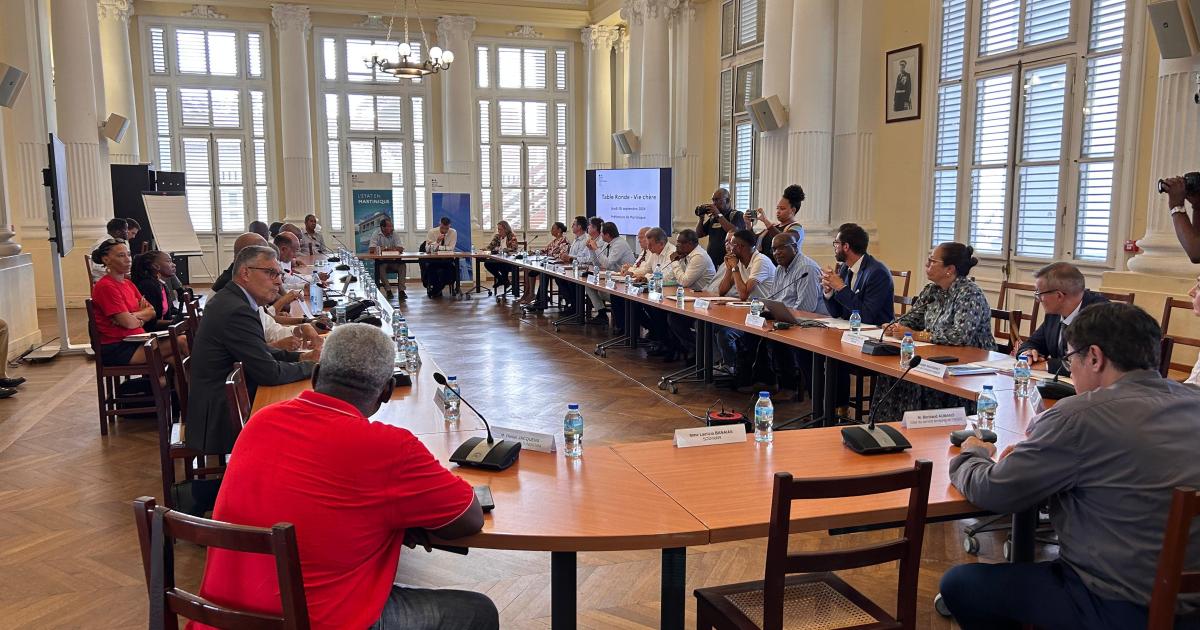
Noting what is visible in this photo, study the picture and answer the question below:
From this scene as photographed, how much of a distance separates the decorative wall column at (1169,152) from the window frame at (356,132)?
36.1 ft

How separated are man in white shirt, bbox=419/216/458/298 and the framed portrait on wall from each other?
21.0 ft

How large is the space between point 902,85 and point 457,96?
302 inches

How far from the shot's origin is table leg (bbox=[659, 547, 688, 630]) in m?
1.97

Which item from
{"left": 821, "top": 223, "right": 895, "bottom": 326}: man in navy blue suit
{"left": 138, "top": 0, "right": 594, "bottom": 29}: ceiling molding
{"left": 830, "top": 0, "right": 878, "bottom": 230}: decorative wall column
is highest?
{"left": 138, "top": 0, "right": 594, "bottom": 29}: ceiling molding

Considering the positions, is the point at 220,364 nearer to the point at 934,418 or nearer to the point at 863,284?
the point at 934,418

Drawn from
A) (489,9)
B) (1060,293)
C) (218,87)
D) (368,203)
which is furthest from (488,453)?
(218,87)

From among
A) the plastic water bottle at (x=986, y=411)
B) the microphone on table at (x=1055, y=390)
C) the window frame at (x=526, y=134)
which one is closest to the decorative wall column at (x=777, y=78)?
the microphone on table at (x=1055, y=390)

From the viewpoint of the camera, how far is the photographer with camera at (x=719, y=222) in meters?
8.13

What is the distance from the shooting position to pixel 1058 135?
268 inches

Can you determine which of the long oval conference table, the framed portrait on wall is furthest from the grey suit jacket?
the framed portrait on wall

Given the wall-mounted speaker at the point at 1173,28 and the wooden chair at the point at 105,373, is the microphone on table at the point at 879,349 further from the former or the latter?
the wooden chair at the point at 105,373

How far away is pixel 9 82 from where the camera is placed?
701cm

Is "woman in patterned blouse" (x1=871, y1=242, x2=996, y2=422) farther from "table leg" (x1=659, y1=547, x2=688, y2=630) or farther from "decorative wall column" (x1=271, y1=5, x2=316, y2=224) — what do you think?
"decorative wall column" (x1=271, y1=5, x2=316, y2=224)

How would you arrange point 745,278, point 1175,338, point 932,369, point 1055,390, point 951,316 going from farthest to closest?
point 745,278
point 951,316
point 1175,338
point 932,369
point 1055,390
